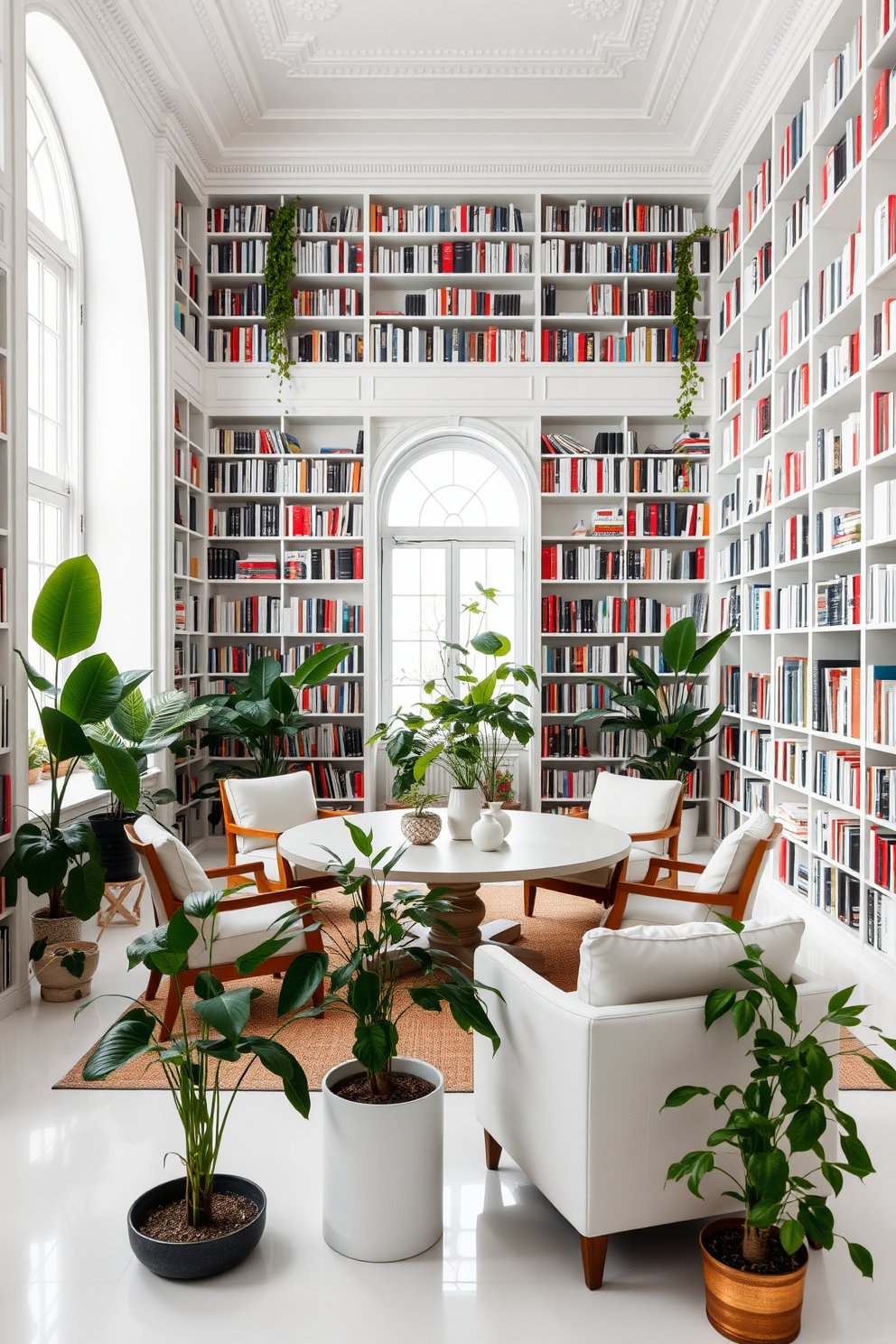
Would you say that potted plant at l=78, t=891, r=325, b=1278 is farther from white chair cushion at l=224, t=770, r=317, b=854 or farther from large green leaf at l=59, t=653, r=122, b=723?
white chair cushion at l=224, t=770, r=317, b=854

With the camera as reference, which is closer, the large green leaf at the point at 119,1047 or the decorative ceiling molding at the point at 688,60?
the large green leaf at the point at 119,1047

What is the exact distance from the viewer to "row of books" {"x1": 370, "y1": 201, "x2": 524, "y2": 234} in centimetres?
663

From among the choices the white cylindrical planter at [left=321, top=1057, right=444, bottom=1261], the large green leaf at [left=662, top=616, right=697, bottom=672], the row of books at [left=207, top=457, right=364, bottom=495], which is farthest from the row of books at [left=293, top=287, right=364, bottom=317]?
the white cylindrical planter at [left=321, top=1057, right=444, bottom=1261]

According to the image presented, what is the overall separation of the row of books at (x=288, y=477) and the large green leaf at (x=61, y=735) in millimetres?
3438

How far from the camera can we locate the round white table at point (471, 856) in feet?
10.9

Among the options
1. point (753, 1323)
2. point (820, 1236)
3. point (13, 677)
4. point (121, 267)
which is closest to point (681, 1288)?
point (753, 1323)

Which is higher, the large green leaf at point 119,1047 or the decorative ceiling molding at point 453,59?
the decorative ceiling molding at point 453,59

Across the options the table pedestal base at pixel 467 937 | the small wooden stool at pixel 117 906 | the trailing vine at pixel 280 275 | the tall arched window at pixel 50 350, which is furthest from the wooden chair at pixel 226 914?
the trailing vine at pixel 280 275

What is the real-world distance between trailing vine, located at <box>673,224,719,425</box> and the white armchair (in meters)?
5.26

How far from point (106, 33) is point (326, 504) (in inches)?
120

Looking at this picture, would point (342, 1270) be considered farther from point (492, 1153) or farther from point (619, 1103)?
point (619, 1103)

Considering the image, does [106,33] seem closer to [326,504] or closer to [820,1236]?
[326,504]

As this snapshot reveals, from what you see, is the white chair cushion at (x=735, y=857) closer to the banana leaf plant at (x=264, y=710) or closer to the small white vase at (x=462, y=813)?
the small white vase at (x=462, y=813)

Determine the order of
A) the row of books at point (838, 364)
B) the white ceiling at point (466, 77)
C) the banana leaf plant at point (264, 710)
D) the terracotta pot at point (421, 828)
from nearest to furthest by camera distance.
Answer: the terracotta pot at point (421, 828)
the row of books at point (838, 364)
the white ceiling at point (466, 77)
the banana leaf plant at point (264, 710)
